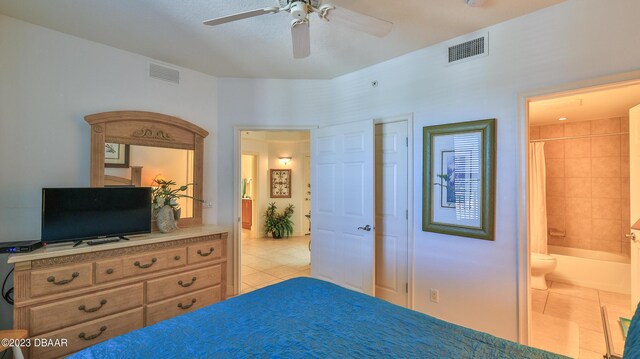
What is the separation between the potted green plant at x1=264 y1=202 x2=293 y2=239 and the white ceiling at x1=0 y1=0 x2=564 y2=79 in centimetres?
432

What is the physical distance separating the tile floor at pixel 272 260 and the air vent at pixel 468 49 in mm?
3189

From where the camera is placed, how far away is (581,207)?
4113 mm

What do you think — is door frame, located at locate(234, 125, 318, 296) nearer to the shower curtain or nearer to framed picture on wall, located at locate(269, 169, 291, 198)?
the shower curtain

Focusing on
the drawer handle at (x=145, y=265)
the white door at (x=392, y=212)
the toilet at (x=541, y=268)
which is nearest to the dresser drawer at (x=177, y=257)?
the drawer handle at (x=145, y=265)

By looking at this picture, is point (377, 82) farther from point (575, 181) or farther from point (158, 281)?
point (575, 181)

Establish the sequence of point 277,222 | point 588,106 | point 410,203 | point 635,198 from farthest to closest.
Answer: point 277,222, point 588,106, point 410,203, point 635,198

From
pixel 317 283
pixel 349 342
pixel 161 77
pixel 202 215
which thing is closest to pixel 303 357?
pixel 349 342

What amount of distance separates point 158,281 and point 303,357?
1870mm

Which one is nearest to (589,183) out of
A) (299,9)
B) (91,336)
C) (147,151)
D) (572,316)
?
(572,316)

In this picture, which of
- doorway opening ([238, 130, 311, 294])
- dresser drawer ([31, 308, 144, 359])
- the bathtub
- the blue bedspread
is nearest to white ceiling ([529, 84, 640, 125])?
the bathtub

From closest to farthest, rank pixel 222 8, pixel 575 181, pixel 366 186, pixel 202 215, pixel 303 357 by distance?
pixel 303 357 → pixel 222 8 → pixel 366 186 → pixel 202 215 → pixel 575 181

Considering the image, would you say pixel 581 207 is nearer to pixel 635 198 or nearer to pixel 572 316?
pixel 635 198

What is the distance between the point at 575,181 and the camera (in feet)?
13.7

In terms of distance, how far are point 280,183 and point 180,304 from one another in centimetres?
467
